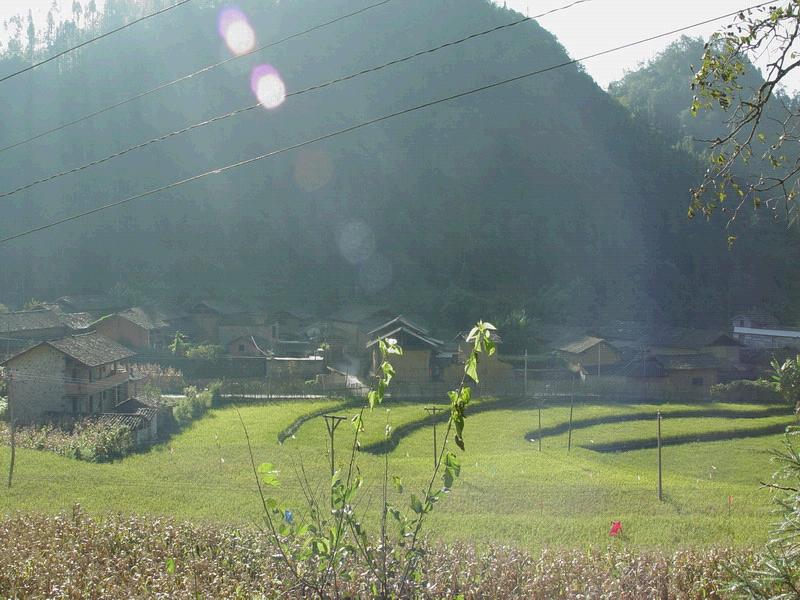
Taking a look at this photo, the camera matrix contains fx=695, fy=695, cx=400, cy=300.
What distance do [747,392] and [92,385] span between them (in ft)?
91.5

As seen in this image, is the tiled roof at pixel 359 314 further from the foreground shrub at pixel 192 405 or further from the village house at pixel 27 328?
the foreground shrub at pixel 192 405

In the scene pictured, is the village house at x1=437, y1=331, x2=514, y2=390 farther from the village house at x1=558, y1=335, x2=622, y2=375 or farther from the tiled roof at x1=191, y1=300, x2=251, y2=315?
the tiled roof at x1=191, y1=300, x2=251, y2=315

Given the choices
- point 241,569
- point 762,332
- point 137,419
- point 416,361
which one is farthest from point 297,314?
point 241,569

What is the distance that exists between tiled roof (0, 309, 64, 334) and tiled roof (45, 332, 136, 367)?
964 cm

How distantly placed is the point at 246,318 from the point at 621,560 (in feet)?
132

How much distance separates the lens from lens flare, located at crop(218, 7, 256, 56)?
91.4m

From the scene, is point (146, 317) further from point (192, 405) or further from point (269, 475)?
point (269, 475)

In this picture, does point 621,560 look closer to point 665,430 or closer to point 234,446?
point 234,446

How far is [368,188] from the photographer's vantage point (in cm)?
7700

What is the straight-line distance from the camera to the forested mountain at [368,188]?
218 ft

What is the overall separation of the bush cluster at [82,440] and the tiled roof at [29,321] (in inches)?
622

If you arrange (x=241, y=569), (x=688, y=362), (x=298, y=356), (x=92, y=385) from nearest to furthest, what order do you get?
(x=241, y=569) → (x=92, y=385) → (x=688, y=362) → (x=298, y=356)

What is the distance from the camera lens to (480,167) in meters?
80.9

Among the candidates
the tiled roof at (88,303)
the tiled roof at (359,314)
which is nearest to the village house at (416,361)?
the tiled roof at (359,314)
